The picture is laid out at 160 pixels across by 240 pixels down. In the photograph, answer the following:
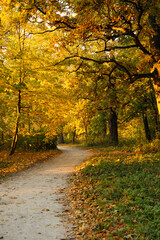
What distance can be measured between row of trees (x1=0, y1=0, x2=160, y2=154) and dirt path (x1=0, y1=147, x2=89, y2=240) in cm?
549

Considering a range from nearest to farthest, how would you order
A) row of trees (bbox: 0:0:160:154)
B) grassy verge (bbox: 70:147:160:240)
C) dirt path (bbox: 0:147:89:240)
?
grassy verge (bbox: 70:147:160:240)
dirt path (bbox: 0:147:89:240)
row of trees (bbox: 0:0:160:154)

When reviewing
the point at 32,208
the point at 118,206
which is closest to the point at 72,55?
the point at 32,208

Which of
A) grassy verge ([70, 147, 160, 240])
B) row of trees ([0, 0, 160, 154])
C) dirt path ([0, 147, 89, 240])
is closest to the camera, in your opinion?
grassy verge ([70, 147, 160, 240])

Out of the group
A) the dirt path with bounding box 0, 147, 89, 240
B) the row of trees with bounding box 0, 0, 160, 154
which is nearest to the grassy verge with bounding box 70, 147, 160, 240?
the dirt path with bounding box 0, 147, 89, 240

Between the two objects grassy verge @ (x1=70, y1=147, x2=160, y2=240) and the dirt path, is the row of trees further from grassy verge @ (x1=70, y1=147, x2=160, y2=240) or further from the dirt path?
the dirt path

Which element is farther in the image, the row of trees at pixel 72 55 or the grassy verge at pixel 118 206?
the row of trees at pixel 72 55

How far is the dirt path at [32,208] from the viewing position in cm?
457

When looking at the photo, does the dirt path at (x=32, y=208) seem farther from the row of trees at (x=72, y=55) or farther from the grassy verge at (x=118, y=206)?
the row of trees at (x=72, y=55)

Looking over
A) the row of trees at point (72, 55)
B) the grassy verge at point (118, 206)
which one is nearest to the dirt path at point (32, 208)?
the grassy verge at point (118, 206)

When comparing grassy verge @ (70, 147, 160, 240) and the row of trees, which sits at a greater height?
the row of trees

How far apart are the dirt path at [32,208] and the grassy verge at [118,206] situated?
558 mm

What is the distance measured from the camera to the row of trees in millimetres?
8430

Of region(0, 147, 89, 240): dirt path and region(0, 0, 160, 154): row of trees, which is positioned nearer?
region(0, 147, 89, 240): dirt path

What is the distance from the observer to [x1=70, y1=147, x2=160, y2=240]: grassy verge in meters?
4.16
